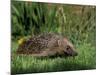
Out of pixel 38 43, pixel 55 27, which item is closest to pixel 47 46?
pixel 38 43

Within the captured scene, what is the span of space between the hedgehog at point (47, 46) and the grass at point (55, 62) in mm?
49

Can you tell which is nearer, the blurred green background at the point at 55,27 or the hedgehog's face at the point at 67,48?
the blurred green background at the point at 55,27

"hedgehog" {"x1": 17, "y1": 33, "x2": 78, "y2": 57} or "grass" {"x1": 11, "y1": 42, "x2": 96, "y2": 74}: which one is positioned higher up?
"hedgehog" {"x1": 17, "y1": 33, "x2": 78, "y2": 57}

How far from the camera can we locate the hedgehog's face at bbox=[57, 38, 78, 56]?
2.10 meters

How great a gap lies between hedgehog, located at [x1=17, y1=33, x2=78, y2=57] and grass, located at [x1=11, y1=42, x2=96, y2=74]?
0.16 ft

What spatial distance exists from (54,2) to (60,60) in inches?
23.3

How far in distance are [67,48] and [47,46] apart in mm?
217

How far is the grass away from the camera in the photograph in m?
1.96

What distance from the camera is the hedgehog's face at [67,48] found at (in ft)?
6.90

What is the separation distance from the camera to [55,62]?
81.7 inches

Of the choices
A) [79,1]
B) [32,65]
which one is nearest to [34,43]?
[32,65]

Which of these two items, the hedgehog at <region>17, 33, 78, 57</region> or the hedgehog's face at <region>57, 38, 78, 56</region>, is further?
the hedgehog's face at <region>57, 38, 78, 56</region>
